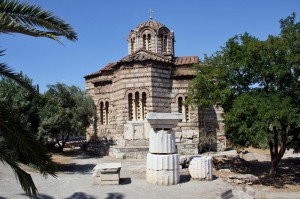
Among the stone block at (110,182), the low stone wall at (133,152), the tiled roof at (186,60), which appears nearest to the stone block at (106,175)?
the stone block at (110,182)

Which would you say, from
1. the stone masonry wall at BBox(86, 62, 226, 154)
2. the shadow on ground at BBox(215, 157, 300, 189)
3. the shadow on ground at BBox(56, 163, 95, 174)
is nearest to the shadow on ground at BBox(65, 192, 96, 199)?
the shadow on ground at BBox(56, 163, 95, 174)

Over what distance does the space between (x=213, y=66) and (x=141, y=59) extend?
218 inches

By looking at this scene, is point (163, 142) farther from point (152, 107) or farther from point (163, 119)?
point (152, 107)

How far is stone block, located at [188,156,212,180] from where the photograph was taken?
1130cm

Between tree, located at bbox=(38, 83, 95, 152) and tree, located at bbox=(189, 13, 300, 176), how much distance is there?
7.14 meters

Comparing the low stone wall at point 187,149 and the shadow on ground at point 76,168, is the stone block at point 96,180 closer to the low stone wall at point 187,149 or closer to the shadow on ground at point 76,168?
the shadow on ground at point 76,168

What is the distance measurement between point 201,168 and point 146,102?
899 centimetres

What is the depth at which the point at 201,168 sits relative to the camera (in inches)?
445

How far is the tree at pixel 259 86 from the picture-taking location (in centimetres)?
1311

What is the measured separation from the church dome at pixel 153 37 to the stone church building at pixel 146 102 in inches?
81.4

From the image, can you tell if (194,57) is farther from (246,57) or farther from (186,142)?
(246,57)

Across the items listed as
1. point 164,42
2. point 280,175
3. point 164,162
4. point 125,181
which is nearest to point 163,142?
point 164,162

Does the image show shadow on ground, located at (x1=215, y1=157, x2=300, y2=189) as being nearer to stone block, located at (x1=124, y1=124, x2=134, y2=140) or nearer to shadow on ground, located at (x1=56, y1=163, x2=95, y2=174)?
stone block, located at (x1=124, y1=124, x2=134, y2=140)

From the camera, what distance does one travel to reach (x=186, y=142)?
781 inches
